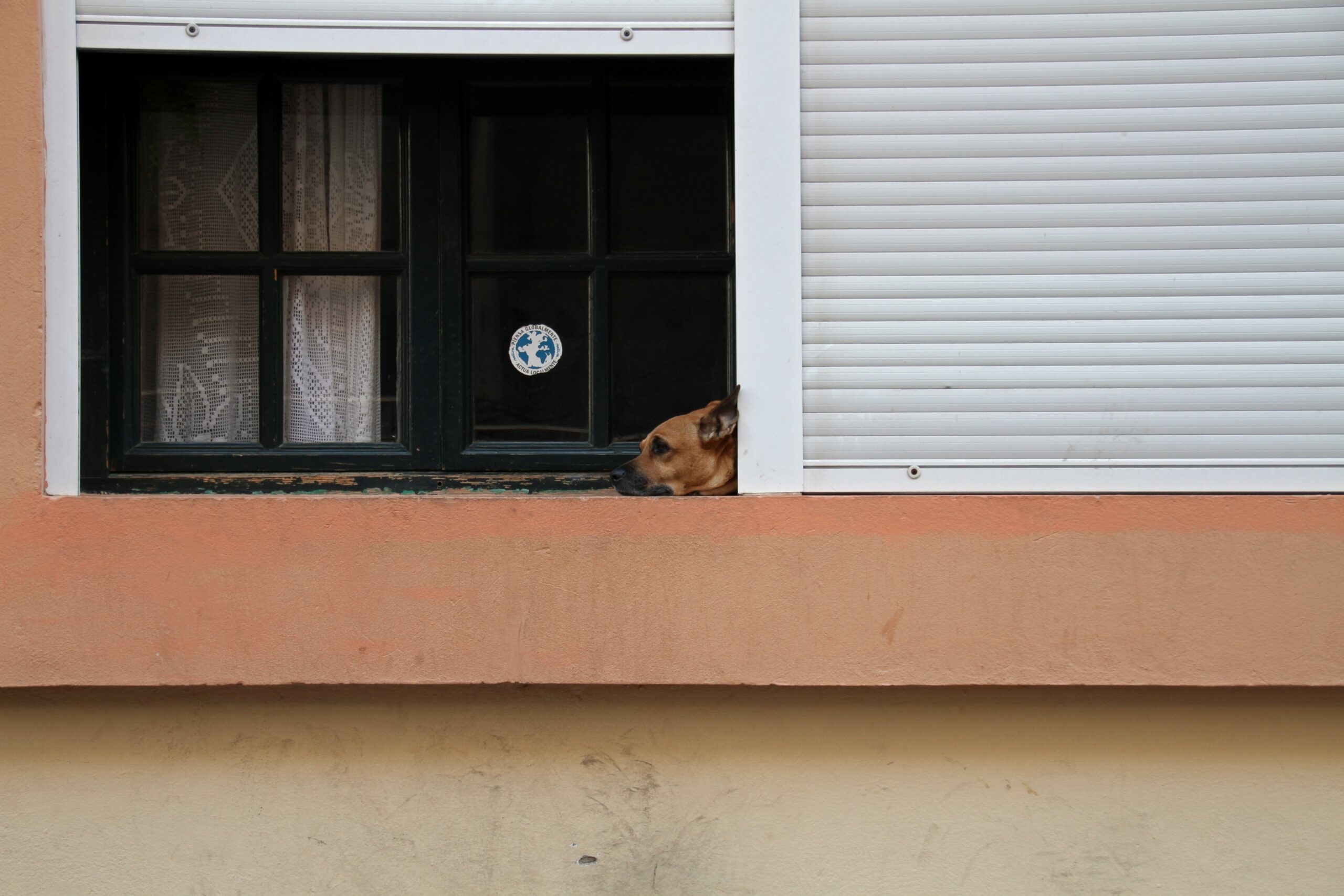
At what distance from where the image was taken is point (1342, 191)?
109 inches

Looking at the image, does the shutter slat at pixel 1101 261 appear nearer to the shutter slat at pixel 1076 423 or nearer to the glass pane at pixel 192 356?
the shutter slat at pixel 1076 423

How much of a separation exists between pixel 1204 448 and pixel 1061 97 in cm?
111

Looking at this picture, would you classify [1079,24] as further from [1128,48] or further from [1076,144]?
[1076,144]

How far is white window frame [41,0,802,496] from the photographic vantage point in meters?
2.71

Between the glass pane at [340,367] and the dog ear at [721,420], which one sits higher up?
the glass pane at [340,367]

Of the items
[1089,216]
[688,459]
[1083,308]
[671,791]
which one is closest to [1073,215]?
[1089,216]

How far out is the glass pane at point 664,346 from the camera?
9.98 feet

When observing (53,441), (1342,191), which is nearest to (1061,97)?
(1342,191)

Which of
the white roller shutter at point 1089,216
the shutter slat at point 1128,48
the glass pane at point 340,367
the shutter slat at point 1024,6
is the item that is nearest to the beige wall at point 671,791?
the white roller shutter at point 1089,216

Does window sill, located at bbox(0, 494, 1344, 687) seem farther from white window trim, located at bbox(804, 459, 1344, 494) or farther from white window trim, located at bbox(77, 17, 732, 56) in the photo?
white window trim, located at bbox(77, 17, 732, 56)

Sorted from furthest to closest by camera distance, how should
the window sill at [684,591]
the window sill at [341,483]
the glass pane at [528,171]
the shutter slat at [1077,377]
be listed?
the glass pane at [528,171] < the window sill at [341,483] < the shutter slat at [1077,377] < the window sill at [684,591]

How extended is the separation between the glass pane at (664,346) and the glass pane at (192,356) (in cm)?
118

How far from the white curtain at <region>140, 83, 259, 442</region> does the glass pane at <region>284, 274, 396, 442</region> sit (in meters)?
0.15

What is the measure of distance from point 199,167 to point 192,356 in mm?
608
